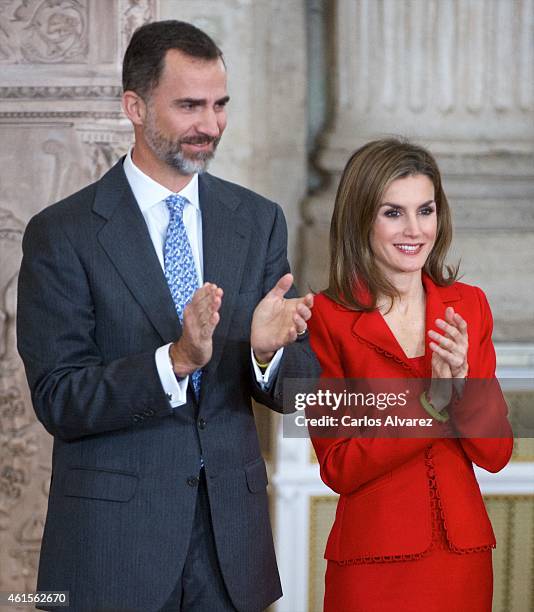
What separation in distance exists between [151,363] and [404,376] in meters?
0.56

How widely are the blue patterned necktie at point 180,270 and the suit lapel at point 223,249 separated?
0.03 m

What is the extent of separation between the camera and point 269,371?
2.14m

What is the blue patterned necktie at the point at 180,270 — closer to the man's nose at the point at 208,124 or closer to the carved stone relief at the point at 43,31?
the man's nose at the point at 208,124

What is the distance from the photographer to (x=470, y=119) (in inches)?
146

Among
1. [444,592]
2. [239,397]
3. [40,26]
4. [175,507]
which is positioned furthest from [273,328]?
[40,26]

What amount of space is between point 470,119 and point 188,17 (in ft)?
3.48

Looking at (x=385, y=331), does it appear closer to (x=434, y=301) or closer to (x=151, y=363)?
(x=434, y=301)

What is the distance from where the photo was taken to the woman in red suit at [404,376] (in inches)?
85.5

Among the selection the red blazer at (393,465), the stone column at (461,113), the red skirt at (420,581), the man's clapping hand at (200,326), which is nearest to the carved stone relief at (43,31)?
the stone column at (461,113)

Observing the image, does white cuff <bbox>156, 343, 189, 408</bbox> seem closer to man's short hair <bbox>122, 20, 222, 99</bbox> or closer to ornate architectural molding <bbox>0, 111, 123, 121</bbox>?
man's short hair <bbox>122, 20, 222, 99</bbox>

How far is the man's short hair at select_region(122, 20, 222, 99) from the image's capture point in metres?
2.22

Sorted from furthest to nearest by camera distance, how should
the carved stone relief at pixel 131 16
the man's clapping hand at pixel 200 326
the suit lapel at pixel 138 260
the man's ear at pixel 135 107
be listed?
1. the carved stone relief at pixel 131 16
2. the man's ear at pixel 135 107
3. the suit lapel at pixel 138 260
4. the man's clapping hand at pixel 200 326

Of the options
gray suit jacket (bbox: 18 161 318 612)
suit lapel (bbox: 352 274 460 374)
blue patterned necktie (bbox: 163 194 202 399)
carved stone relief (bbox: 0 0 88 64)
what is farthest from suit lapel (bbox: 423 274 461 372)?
carved stone relief (bbox: 0 0 88 64)

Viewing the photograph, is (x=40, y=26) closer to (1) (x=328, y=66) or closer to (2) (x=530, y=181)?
(1) (x=328, y=66)
